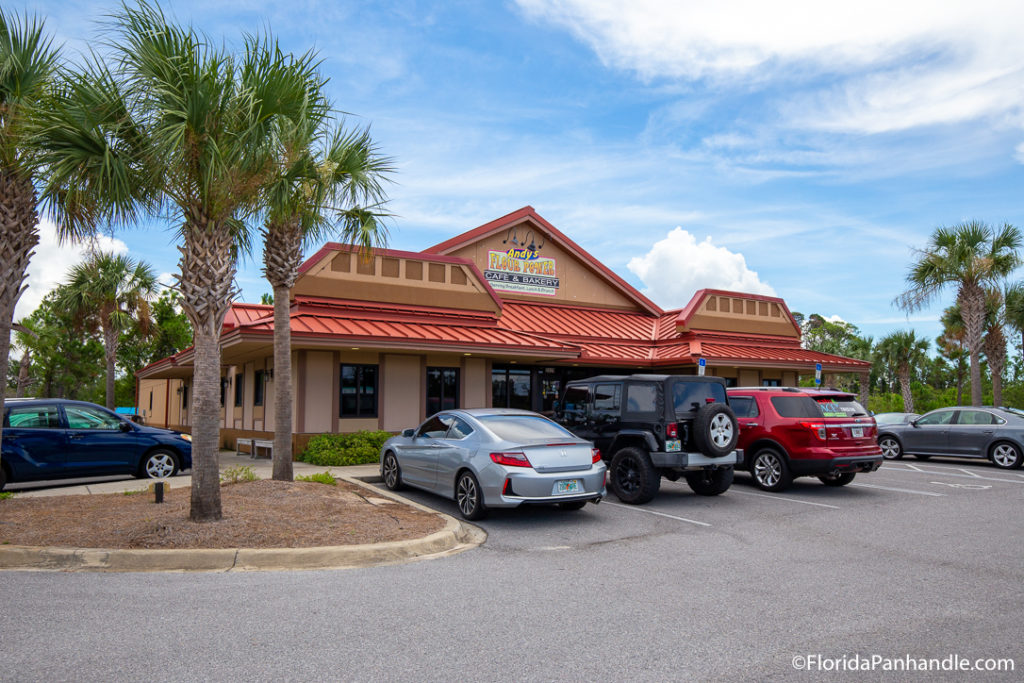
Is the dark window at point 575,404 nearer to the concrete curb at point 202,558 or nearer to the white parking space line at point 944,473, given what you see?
the concrete curb at point 202,558

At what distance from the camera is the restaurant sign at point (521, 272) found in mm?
23516

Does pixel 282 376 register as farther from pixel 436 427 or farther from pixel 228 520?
pixel 228 520

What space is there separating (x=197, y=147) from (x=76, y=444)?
7.12m

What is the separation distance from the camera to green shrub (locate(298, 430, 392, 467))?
617 inches

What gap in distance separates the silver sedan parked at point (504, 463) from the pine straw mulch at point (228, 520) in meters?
0.64

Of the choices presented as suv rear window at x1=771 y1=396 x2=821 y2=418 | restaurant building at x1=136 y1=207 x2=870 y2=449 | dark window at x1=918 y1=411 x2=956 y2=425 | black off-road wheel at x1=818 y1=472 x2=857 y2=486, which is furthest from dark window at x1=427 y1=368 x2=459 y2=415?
dark window at x1=918 y1=411 x2=956 y2=425

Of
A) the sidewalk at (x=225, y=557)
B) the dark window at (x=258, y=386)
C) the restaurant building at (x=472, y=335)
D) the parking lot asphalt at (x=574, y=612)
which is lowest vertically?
Result: the parking lot asphalt at (x=574, y=612)

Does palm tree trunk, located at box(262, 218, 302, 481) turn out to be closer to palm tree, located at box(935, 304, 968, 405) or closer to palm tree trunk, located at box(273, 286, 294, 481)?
palm tree trunk, located at box(273, 286, 294, 481)

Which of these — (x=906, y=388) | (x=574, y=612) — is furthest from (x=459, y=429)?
(x=906, y=388)

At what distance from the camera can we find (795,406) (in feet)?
40.2

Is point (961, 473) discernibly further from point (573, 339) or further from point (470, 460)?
point (470, 460)

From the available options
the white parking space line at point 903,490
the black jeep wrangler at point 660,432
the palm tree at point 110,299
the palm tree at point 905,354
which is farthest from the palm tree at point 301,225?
the palm tree at point 905,354

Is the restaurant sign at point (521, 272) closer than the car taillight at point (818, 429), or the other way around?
the car taillight at point (818, 429)

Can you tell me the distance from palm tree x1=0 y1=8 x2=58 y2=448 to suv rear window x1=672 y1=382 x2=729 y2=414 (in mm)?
9189
